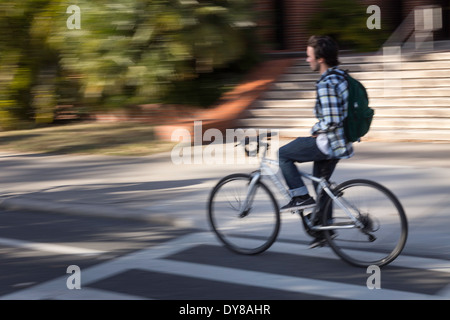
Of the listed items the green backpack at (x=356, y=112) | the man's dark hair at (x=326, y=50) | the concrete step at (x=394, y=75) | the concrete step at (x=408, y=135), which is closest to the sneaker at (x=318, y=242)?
the green backpack at (x=356, y=112)

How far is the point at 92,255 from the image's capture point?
6.31 metres

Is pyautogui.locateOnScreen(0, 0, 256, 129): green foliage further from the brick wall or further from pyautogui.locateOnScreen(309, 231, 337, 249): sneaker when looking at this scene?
pyautogui.locateOnScreen(309, 231, 337, 249): sneaker

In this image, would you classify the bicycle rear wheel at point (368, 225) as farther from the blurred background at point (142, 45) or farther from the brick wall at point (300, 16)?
the brick wall at point (300, 16)

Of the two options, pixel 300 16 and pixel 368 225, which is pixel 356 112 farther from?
pixel 300 16

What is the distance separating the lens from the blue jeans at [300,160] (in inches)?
225

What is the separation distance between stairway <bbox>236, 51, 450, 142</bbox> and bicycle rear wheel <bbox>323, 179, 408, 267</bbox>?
6.91 metres

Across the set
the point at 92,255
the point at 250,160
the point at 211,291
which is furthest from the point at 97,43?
the point at 211,291

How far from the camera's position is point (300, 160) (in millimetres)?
5789

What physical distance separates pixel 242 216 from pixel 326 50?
5.64 feet

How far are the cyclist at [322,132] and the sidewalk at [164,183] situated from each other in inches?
47.9

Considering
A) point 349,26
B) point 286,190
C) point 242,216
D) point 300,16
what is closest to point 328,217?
point 286,190

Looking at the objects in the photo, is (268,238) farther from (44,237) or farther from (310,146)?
(44,237)

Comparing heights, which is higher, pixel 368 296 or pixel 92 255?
pixel 92 255

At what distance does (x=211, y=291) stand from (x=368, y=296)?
1.16 metres
